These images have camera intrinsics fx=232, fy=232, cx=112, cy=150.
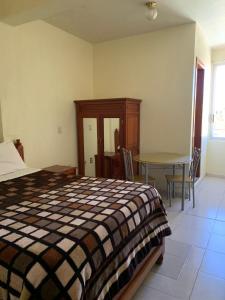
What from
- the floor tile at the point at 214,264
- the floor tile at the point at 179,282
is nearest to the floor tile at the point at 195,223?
the floor tile at the point at 214,264

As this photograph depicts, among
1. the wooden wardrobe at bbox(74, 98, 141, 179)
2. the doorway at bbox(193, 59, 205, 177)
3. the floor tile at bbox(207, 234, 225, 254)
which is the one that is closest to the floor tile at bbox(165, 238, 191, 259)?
the floor tile at bbox(207, 234, 225, 254)

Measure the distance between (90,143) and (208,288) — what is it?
2.86 meters

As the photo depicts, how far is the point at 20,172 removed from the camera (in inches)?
108

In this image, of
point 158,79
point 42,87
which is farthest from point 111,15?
point 42,87

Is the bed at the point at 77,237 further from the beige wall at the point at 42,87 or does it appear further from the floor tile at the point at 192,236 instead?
the beige wall at the point at 42,87

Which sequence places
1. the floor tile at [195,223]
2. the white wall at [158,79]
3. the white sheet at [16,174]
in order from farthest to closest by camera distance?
the white wall at [158,79]
the floor tile at [195,223]
the white sheet at [16,174]

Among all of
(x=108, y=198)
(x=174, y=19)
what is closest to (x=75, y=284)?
(x=108, y=198)

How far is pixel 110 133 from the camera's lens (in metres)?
3.94

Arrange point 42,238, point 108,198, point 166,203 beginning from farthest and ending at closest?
point 166,203, point 108,198, point 42,238

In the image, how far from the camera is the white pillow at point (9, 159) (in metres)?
2.65

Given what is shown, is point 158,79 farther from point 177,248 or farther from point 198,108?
point 177,248

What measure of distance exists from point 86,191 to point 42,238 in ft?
2.64

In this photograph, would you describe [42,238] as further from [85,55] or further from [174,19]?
[85,55]

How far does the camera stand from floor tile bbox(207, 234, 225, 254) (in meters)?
2.40
